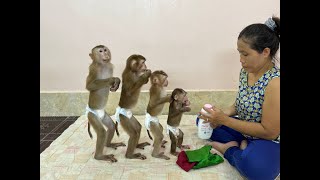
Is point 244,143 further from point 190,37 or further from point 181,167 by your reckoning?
point 190,37

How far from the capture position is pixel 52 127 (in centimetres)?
263

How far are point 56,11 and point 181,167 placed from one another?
1791 mm

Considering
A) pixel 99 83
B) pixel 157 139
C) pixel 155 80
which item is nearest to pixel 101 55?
pixel 99 83

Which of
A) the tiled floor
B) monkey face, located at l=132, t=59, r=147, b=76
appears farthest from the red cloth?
the tiled floor

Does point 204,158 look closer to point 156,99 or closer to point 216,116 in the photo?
point 216,116

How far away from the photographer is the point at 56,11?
9.02 ft

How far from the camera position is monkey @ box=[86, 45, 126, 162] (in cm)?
174

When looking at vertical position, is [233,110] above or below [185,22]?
below

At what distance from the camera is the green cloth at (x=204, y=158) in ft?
5.96

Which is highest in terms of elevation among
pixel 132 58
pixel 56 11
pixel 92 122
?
pixel 56 11

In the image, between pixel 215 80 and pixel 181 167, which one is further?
pixel 215 80
